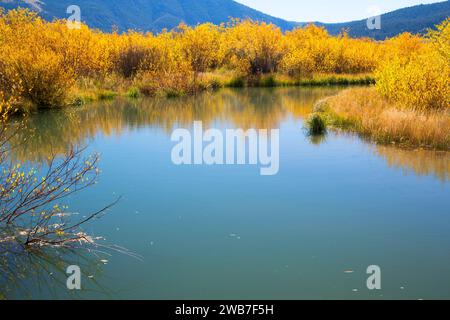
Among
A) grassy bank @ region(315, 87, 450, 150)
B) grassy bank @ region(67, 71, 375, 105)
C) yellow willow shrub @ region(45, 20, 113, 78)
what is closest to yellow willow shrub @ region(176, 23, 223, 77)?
grassy bank @ region(67, 71, 375, 105)

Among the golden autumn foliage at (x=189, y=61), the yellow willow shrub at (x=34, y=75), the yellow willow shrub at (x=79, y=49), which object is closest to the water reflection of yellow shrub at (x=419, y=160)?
the golden autumn foliage at (x=189, y=61)

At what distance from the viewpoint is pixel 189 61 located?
32594 mm

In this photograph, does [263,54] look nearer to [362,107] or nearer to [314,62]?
[314,62]

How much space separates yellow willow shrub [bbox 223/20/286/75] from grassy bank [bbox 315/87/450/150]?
19960 mm

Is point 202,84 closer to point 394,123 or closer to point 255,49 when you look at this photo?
point 255,49

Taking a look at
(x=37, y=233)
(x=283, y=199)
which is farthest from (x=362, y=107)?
(x=37, y=233)

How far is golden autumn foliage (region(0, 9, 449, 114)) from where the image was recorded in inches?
663

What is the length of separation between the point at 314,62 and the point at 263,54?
462cm

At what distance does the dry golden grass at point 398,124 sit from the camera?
12.5 m

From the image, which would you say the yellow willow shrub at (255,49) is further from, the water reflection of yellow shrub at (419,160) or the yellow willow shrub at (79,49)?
the water reflection of yellow shrub at (419,160)

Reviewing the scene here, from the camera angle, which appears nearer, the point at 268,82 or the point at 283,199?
the point at 283,199

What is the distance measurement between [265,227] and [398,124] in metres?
7.34

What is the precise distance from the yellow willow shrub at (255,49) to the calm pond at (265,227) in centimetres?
2350

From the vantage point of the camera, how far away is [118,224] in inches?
303
